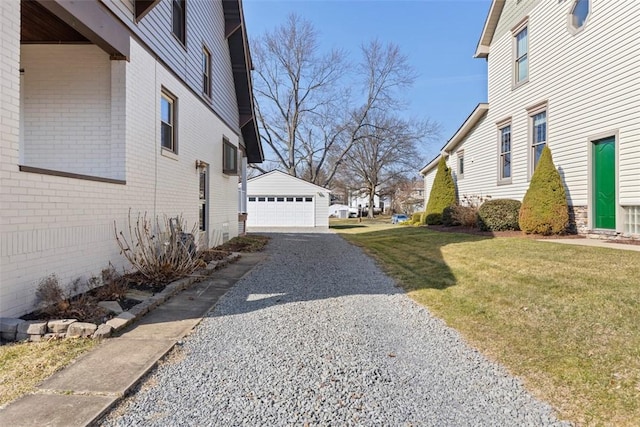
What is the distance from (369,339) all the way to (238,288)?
9.36 feet

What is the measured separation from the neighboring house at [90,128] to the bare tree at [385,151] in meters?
31.0

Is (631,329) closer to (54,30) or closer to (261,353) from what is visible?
(261,353)

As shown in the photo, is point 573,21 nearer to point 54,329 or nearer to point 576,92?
point 576,92

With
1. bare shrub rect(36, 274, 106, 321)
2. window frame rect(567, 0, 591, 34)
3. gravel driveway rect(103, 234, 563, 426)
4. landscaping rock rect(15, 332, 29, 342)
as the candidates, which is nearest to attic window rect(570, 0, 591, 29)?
window frame rect(567, 0, 591, 34)

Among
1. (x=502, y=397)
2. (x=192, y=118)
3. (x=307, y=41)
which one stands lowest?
(x=502, y=397)

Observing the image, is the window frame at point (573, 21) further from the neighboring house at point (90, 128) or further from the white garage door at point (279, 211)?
the white garage door at point (279, 211)

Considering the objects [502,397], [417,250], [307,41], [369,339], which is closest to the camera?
[502,397]

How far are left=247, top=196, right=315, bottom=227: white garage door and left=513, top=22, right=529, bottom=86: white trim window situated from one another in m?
16.4

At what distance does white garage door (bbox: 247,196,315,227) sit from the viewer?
89.0 ft

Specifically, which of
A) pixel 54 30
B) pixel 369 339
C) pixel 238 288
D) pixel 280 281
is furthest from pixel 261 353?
pixel 54 30

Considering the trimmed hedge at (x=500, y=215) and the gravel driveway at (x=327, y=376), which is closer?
the gravel driveway at (x=327, y=376)

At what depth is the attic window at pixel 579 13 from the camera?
9.98 meters

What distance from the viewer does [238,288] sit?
6082 millimetres

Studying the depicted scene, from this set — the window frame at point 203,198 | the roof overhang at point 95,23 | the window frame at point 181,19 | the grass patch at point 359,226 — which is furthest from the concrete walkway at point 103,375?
the grass patch at point 359,226
